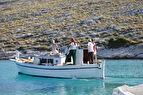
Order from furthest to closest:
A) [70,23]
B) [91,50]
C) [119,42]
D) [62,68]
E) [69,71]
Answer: [70,23] → [119,42] → [91,50] → [62,68] → [69,71]

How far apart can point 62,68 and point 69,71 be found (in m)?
0.69

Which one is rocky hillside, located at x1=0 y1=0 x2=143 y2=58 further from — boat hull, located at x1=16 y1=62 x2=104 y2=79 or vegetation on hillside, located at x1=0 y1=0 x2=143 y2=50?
boat hull, located at x1=16 y1=62 x2=104 y2=79

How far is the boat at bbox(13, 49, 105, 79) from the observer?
29455 mm

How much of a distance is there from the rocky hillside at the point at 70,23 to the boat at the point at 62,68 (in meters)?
27.6

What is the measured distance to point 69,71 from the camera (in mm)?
30328

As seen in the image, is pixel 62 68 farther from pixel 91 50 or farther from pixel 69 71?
pixel 91 50

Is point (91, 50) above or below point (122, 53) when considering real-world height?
above

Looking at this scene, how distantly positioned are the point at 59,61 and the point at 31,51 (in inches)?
1160

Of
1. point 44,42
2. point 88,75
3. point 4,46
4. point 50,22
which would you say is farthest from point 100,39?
point 88,75

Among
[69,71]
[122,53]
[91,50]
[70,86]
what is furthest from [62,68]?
[122,53]

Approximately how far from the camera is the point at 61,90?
943 inches

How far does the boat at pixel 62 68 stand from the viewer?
29455 millimetres

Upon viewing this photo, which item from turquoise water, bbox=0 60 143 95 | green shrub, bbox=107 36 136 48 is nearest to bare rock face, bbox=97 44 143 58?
green shrub, bbox=107 36 136 48

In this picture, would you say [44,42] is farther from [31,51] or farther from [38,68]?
[38,68]
